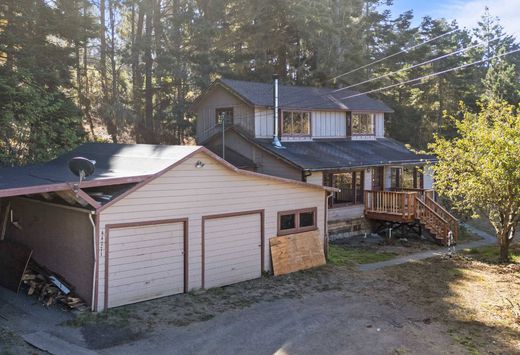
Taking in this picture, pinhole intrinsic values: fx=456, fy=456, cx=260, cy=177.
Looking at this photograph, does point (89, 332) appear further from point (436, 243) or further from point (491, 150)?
point (436, 243)

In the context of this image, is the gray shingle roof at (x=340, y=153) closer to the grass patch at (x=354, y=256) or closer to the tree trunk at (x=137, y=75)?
the grass patch at (x=354, y=256)

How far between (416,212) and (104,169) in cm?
1302

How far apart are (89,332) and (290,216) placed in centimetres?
679

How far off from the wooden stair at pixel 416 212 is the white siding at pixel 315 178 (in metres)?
3.00

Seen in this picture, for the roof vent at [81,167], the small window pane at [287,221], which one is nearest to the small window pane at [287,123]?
the small window pane at [287,221]

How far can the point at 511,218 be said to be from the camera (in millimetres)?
15797

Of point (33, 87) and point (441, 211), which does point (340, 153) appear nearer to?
point (441, 211)

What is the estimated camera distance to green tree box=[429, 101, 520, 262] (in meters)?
14.4

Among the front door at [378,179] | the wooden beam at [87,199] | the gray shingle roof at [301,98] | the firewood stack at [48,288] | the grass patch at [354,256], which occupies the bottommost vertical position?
the grass patch at [354,256]

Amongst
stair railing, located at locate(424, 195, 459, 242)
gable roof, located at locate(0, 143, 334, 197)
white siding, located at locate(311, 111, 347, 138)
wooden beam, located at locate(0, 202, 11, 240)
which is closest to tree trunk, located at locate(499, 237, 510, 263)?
stair railing, located at locate(424, 195, 459, 242)

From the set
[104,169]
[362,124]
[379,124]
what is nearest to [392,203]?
[362,124]

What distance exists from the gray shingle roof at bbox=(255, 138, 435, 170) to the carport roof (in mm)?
7092

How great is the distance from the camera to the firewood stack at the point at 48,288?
32.6ft

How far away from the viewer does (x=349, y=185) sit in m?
22.8
